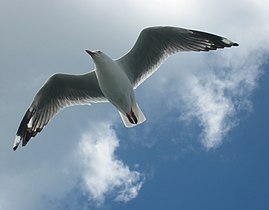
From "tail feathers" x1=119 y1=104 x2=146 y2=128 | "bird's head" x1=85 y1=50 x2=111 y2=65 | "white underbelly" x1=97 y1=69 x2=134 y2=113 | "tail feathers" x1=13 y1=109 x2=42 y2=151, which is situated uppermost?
"bird's head" x1=85 y1=50 x2=111 y2=65

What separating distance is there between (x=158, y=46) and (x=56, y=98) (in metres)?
1.91

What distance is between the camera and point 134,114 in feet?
28.3

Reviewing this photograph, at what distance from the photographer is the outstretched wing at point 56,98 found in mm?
9133

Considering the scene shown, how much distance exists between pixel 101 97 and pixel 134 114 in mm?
900

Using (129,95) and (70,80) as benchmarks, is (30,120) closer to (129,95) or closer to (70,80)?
(70,80)

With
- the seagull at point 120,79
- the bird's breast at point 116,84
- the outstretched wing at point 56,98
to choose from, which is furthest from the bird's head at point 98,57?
the outstretched wing at point 56,98

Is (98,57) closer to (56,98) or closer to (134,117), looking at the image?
(134,117)

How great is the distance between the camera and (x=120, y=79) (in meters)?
8.26

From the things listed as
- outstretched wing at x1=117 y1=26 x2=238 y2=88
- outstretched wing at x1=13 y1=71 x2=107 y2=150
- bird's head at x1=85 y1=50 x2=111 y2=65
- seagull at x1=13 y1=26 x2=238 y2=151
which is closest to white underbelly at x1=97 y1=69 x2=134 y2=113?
seagull at x1=13 y1=26 x2=238 y2=151

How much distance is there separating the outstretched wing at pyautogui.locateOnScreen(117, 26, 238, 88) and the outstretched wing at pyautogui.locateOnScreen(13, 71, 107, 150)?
61 cm

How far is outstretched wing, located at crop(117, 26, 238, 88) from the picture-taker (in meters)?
8.77

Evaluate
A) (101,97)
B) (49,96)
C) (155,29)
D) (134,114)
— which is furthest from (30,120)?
(155,29)

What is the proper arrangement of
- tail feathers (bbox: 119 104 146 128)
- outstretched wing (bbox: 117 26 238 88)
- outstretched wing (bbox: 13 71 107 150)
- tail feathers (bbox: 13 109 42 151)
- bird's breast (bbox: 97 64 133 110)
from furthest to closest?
1. tail feathers (bbox: 13 109 42 151)
2. outstretched wing (bbox: 13 71 107 150)
3. outstretched wing (bbox: 117 26 238 88)
4. tail feathers (bbox: 119 104 146 128)
5. bird's breast (bbox: 97 64 133 110)

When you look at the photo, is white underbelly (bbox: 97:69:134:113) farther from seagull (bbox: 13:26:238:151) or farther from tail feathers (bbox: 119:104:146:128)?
tail feathers (bbox: 119:104:146:128)
